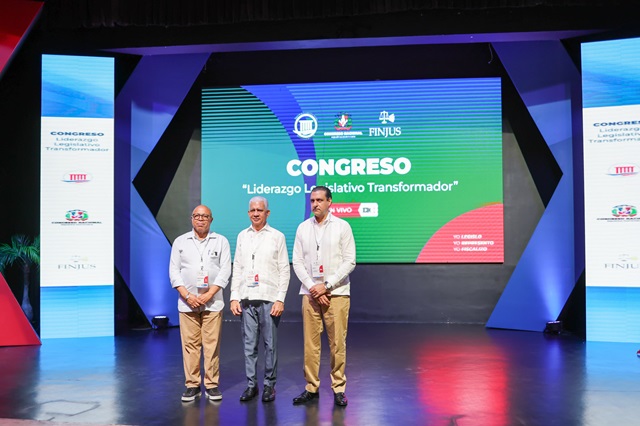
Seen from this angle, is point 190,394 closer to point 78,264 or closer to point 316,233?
point 316,233

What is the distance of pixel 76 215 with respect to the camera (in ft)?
23.6

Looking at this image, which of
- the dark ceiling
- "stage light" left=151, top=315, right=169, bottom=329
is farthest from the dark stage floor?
the dark ceiling

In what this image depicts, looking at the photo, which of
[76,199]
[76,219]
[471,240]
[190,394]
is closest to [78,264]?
[76,219]

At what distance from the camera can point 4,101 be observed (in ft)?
25.2

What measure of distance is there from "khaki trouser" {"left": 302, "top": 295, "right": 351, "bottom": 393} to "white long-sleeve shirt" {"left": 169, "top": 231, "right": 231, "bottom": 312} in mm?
668

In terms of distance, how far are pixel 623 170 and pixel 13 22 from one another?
278 inches

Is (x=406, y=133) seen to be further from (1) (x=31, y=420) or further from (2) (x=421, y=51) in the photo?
(1) (x=31, y=420)

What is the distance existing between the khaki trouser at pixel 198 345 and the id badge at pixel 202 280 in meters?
0.20

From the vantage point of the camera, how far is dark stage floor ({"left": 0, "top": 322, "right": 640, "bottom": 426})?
392 cm

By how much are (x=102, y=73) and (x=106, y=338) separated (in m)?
3.21

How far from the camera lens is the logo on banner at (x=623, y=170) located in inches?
265

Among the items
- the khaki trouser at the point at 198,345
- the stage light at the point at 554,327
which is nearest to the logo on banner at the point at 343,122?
the stage light at the point at 554,327

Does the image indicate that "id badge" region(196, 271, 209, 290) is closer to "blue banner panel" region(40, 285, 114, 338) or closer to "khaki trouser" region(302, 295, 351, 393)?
"khaki trouser" region(302, 295, 351, 393)

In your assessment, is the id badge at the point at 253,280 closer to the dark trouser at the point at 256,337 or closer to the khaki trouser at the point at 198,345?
the dark trouser at the point at 256,337
